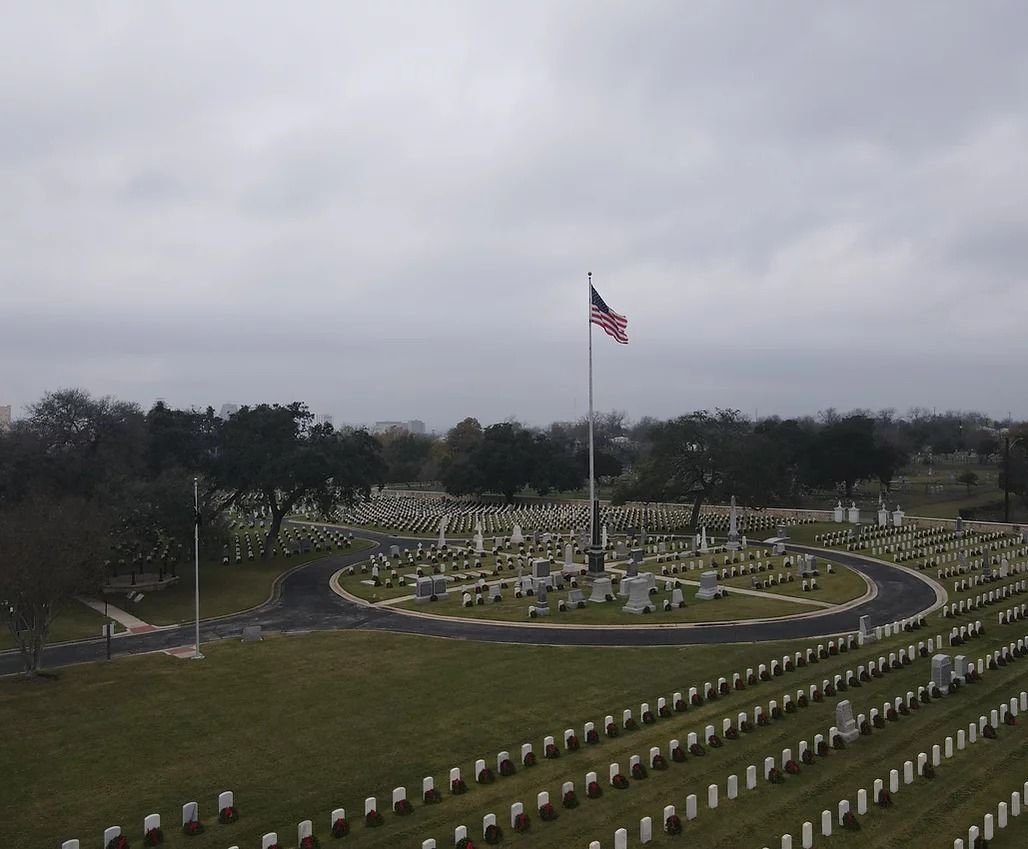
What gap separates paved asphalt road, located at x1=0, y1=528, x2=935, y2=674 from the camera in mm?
25531

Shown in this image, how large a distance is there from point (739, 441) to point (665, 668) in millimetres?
36727

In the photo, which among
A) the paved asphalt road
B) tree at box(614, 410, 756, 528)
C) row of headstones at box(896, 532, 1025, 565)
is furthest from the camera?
tree at box(614, 410, 756, 528)

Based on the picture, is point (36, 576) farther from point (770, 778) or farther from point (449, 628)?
point (770, 778)

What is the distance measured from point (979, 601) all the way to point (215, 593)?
1352 inches

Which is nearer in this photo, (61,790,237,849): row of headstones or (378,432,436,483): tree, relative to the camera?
(61,790,237,849): row of headstones

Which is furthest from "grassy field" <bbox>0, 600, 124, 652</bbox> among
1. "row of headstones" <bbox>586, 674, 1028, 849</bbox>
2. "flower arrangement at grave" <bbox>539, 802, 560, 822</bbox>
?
"row of headstones" <bbox>586, 674, 1028, 849</bbox>

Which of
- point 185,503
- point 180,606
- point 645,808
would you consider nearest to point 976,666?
point 645,808

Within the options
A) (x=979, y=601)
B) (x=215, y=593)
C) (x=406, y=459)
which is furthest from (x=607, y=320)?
(x=406, y=459)

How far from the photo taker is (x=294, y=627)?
2845 centimetres

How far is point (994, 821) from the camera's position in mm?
13117

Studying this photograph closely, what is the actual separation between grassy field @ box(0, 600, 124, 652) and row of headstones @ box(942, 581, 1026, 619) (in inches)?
1284

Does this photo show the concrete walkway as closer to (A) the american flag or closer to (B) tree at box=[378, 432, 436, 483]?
(A) the american flag

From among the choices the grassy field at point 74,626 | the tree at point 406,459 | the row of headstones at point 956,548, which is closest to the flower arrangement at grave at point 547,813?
the grassy field at point 74,626

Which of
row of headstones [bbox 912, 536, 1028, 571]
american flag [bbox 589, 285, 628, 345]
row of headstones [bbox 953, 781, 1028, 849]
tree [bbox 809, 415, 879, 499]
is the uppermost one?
→ american flag [bbox 589, 285, 628, 345]
